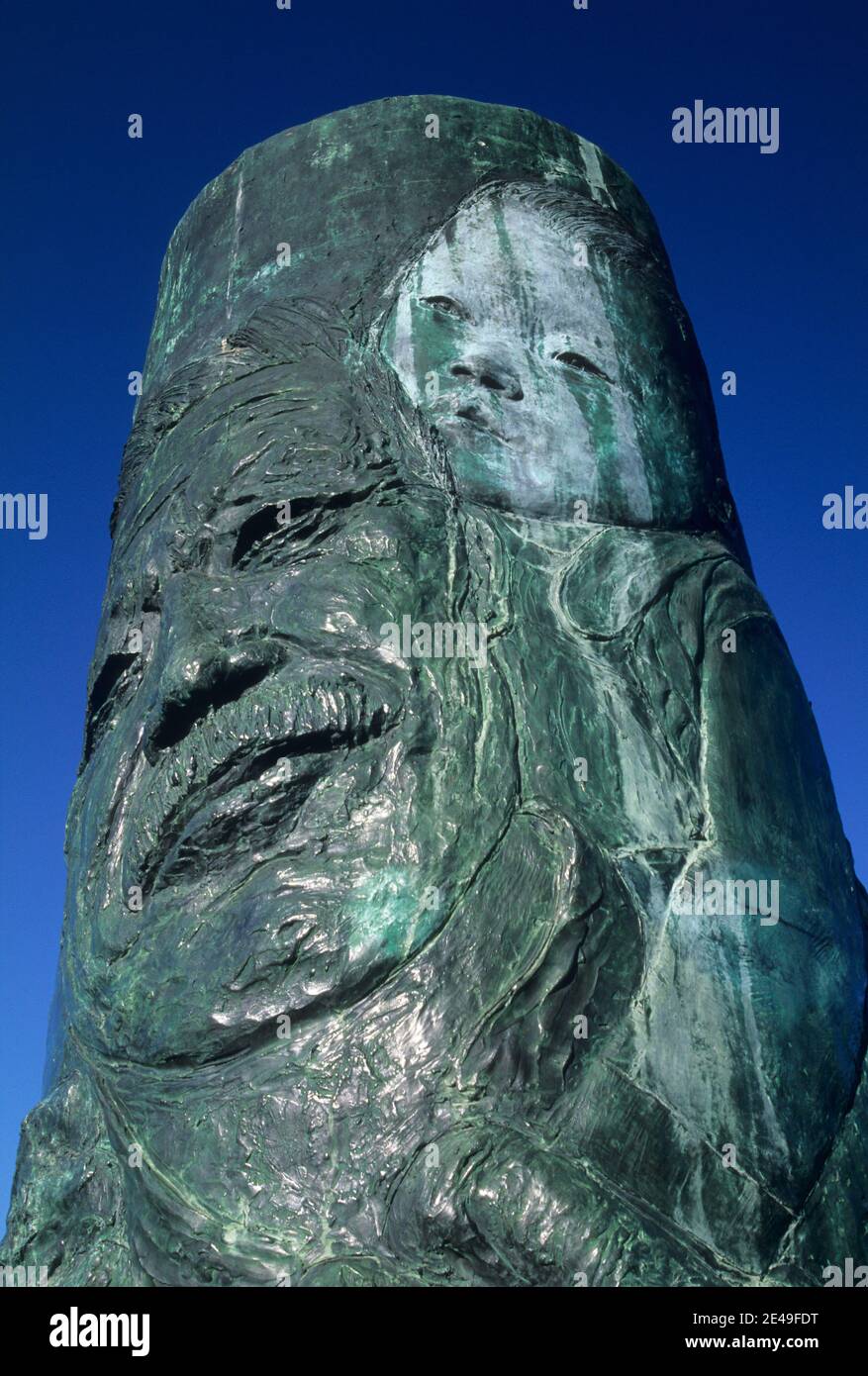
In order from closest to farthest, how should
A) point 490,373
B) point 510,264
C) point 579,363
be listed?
1. point 490,373
2. point 579,363
3. point 510,264

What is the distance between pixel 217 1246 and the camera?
503 cm

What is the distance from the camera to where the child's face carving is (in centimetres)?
659

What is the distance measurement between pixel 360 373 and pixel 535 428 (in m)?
0.75

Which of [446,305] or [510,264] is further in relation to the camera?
[510,264]

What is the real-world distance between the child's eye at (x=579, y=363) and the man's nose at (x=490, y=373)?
234mm

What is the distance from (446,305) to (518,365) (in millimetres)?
424

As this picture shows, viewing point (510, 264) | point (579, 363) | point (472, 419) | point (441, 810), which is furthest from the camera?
point (510, 264)

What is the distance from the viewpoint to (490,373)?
265 inches

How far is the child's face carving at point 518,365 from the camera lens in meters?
6.59

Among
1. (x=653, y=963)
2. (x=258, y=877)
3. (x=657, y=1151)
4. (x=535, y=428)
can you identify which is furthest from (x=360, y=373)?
(x=657, y=1151)

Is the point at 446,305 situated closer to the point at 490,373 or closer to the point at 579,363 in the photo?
the point at 490,373

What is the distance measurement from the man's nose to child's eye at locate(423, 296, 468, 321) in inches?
8.3

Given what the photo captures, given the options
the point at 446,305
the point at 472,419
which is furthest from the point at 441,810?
the point at 446,305

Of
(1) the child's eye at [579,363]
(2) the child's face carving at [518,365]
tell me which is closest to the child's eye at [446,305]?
(2) the child's face carving at [518,365]
